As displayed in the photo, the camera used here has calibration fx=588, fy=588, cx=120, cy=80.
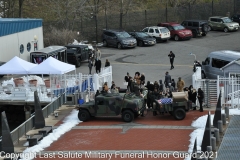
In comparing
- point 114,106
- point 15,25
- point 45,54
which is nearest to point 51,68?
point 114,106

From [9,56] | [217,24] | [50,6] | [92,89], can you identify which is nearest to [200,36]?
[217,24]

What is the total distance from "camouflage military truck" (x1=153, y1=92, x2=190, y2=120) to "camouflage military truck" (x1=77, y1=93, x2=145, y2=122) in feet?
3.03

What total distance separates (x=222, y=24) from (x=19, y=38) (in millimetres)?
22631

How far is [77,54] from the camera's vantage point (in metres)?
44.0

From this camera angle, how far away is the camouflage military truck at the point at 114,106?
2781cm

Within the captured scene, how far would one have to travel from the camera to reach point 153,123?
27969 millimetres

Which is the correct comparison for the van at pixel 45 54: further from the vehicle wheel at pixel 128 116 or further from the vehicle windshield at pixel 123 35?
the vehicle wheel at pixel 128 116

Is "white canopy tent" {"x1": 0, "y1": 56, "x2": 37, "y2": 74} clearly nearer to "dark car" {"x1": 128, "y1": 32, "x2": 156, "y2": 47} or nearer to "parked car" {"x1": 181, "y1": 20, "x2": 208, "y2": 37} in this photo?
"dark car" {"x1": 128, "y1": 32, "x2": 156, "y2": 47}

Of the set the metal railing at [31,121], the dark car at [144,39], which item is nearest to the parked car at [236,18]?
the dark car at [144,39]

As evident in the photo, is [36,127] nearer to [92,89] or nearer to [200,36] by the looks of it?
[92,89]

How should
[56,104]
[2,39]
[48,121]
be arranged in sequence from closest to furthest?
[48,121] < [56,104] < [2,39]

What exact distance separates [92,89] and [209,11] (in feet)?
111

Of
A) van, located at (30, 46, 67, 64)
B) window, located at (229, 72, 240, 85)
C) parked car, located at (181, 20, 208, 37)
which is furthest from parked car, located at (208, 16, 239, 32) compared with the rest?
window, located at (229, 72, 240, 85)

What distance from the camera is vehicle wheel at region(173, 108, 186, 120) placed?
2781cm
